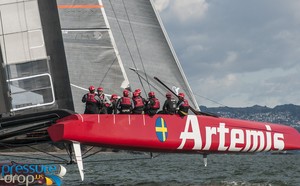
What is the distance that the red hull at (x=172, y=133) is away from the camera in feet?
32.2

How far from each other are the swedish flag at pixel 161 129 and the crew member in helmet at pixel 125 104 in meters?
0.54

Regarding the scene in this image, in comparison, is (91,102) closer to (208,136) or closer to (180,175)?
(208,136)

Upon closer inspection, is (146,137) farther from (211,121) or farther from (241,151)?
(241,151)

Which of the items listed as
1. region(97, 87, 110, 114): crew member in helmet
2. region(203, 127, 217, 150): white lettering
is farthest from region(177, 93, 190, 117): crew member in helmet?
region(97, 87, 110, 114): crew member in helmet

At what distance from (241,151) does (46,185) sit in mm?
3843

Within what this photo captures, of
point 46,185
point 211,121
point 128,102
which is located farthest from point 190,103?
point 46,185

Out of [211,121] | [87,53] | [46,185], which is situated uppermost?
[87,53]

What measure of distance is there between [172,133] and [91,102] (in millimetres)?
1535

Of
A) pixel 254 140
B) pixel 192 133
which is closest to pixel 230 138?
pixel 254 140

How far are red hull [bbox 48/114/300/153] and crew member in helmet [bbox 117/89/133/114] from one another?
0.22 metres

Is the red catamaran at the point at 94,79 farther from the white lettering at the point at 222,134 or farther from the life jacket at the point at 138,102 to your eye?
the life jacket at the point at 138,102

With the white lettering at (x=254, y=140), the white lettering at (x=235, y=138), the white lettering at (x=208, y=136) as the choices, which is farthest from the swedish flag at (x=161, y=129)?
the white lettering at (x=254, y=140)

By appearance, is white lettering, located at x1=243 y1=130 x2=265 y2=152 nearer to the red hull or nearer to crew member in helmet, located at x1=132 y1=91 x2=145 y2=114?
the red hull

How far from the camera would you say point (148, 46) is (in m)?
12.3
